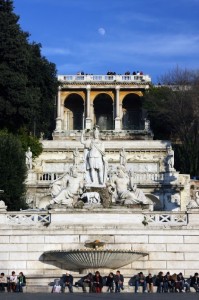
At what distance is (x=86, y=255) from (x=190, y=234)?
427cm

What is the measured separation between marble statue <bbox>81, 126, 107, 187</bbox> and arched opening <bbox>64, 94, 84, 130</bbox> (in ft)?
132

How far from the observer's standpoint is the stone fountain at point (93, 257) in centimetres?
2887

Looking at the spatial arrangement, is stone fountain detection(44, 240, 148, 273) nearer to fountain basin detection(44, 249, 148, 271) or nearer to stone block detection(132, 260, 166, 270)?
fountain basin detection(44, 249, 148, 271)

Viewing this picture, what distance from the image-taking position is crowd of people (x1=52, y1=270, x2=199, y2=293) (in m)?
27.6

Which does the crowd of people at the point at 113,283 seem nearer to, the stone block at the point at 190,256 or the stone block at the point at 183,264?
the stone block at the point at 183,264

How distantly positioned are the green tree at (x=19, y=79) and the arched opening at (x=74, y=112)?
19577 mm

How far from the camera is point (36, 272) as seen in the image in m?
29.9

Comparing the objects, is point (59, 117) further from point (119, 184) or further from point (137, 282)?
point (137, 282)

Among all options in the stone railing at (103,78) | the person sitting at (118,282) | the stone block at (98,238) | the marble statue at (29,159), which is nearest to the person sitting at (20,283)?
the stone block at (98,238)

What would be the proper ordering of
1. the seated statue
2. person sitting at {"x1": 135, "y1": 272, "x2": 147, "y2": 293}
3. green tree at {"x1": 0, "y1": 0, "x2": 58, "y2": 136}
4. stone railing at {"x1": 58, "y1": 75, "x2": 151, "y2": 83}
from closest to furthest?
person sitting at {"x1": 135, "y1": 272, "x2": 147, "y2": 293} < the seated statue < green tree at {"x1": 0, "y1": 0, "x2": 58, "y2": 136} < stone railing at {"x1": 58, "y1": 75, "x2": 151, "y2": 83}

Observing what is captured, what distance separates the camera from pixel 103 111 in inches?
2936

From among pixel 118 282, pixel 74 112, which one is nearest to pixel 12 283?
pixel 118 282

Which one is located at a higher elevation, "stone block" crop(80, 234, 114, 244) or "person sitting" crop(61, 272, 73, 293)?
"stone block" crop(80, 234, 114, 244)

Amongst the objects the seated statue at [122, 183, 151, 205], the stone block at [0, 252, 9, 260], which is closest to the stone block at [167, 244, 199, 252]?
the seated statue at [122, 183, 151, 205]
